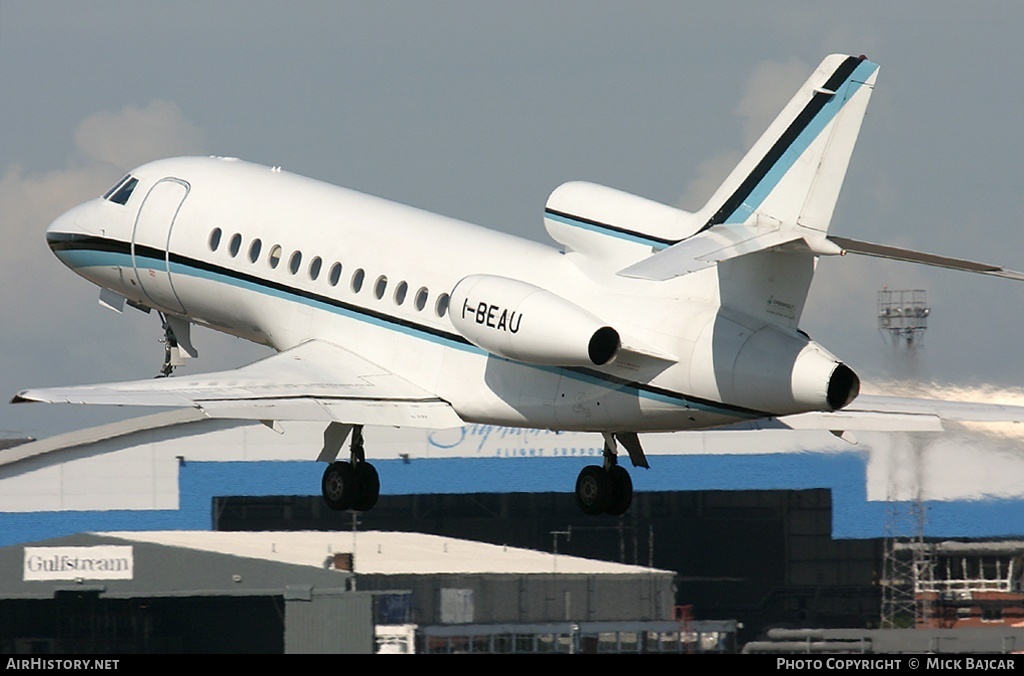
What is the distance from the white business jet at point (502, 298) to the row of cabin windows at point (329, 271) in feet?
0.12

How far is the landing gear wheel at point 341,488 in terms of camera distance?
95.6 feet

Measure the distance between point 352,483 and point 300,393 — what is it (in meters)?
2.16

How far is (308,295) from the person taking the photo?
2969cm

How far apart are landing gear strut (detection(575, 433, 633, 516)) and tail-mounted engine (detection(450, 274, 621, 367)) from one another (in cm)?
314

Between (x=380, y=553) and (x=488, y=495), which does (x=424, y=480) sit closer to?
(x=488, y=495)

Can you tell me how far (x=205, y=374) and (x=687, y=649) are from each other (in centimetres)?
2023

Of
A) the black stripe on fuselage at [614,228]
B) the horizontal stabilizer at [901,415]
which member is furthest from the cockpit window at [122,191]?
the horizontal stabilizer at [901,415]

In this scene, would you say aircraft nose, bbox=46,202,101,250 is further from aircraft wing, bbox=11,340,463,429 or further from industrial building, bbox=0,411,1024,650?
industrial building, bbox=0,411,1024,650

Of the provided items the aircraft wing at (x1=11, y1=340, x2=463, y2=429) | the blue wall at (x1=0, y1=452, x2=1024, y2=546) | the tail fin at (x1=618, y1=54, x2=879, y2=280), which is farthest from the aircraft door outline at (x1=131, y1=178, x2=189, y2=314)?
the blue wall at (x1=0, y1=452, x2=1024, y2=546)

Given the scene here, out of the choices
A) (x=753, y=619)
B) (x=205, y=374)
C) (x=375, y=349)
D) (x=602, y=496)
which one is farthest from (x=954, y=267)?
(x=753, y=619)

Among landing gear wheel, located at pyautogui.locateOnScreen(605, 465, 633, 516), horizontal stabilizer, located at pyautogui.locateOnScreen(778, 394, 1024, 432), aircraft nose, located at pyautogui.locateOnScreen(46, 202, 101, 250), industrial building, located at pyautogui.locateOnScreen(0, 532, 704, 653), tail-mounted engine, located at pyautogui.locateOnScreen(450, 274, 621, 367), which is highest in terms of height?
aircraft nose, located at pyautogui.locateOnScreen(46, 202, 101, 250)

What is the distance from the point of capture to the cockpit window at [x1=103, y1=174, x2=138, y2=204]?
1320 inches

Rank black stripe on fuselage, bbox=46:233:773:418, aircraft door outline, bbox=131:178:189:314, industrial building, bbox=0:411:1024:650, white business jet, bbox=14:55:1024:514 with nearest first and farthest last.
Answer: white business jet, bbox=14:55:1024:514
black stripe on fuselage, bbox=46:233:773:418
aircraft door outline, bbox=131:178:189:314
industrial building, bbox=0:411:1024:650

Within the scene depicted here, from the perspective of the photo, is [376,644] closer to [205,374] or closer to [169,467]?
[205,374]
